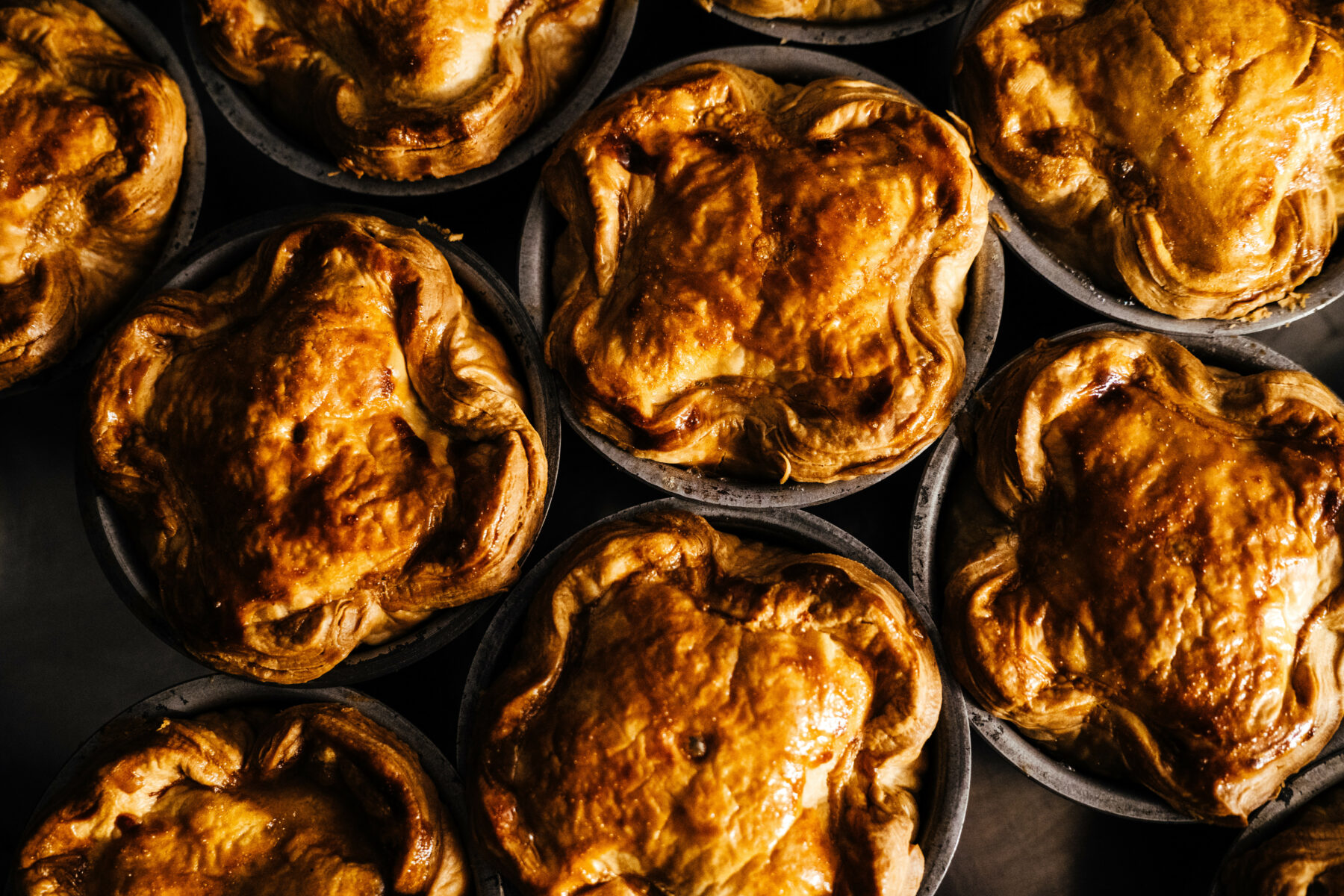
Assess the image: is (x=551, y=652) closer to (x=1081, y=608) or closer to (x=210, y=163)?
(x=1081, y=608)

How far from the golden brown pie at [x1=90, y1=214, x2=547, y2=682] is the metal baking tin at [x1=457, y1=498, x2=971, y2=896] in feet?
0.49

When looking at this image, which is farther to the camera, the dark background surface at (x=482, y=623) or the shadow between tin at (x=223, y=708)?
the dark background surface at (x=482, y=623)

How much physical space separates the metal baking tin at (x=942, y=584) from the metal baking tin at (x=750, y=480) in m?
0.15

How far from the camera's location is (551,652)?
256 centimetres

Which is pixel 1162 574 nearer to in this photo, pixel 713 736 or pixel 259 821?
pixel 713 736

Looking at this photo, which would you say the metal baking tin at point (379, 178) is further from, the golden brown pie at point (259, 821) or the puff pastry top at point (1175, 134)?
the golden brown pie at point (259, 821)

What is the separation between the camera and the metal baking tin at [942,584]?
2.60 metres

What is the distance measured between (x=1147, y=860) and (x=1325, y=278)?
2060mm

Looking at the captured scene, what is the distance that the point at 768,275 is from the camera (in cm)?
260

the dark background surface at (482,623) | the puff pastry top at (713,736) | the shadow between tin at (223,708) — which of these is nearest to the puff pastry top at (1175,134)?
the dark background surface at (482,623)

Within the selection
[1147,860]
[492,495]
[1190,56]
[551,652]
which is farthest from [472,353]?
[1147,860]

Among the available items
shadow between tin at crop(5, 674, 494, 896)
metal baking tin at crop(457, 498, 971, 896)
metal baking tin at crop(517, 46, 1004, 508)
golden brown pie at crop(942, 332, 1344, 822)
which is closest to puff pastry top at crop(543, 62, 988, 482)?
metal baking tin at crop(517, 46, 1004, 508)

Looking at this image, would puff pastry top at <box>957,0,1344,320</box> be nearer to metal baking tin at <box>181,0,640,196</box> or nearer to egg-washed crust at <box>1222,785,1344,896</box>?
metal baking tin at <box>181,0,640,196</box>

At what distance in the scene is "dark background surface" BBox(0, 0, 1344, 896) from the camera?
3.16 m
